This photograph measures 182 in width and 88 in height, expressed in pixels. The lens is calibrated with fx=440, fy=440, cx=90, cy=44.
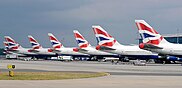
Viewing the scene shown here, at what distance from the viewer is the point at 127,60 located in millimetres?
117562

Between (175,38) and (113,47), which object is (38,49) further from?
(113,47)

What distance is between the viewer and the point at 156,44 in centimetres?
9112

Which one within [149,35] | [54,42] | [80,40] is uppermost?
[54,42]

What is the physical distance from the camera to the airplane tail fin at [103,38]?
374ft

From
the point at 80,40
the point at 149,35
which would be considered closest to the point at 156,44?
the point at 149,35

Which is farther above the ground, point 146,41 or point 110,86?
point 146,41

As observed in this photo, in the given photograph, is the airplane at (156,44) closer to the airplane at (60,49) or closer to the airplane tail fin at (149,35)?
the airplane tail fin at (149,35)

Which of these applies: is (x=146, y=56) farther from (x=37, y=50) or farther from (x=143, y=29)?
(x=37, y=50)

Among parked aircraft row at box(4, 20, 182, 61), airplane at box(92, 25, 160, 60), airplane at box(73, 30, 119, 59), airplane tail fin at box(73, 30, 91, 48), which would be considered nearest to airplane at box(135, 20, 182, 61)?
parked aircraft row at box(4, 20, 182, 61)

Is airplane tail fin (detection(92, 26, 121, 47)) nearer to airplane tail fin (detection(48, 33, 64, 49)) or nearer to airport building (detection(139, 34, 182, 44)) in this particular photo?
airplane tail fin (detection(48, 33, 64, 49))

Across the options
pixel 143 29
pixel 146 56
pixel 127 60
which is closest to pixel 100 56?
pixel 127 60

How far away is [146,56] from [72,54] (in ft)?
179

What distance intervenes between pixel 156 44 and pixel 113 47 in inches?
921

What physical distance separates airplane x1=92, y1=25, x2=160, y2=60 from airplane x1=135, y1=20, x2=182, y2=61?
16.4 meters
